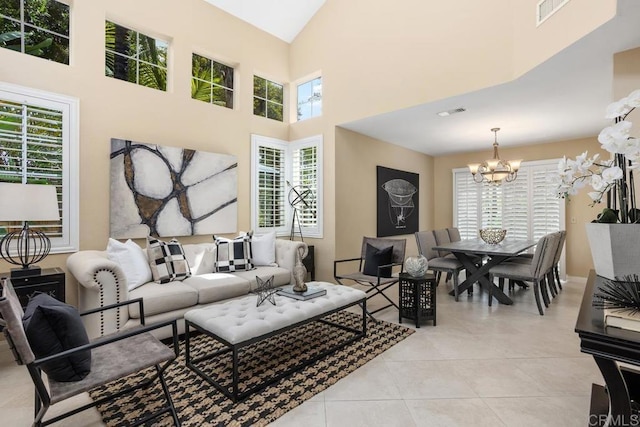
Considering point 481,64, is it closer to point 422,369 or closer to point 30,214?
point 422,369

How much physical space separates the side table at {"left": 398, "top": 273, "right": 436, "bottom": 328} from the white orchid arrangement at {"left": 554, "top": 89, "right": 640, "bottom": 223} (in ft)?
7.08

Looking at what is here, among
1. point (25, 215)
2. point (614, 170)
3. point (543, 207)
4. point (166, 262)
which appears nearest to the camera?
point (614, 170)

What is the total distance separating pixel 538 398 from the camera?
2.16m

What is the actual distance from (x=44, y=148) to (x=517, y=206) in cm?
753

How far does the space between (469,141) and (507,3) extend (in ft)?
9.69

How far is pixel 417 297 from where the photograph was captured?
139 inches

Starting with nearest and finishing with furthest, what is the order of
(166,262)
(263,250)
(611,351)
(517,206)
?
(611,351) → (166,262) → (263,250) → (517,206)

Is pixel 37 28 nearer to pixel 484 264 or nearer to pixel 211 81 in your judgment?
pixel 211 81

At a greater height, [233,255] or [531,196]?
[531,196]

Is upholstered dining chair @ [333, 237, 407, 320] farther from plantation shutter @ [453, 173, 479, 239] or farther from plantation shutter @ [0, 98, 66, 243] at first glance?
plantation shutter @ [453, 173, 479, 239]

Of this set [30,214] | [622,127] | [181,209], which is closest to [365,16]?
[181,209]

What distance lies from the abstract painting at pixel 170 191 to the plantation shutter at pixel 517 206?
5.41m

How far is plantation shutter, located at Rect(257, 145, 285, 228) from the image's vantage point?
5.24 meters

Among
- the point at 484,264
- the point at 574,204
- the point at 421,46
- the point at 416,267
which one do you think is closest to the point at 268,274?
the point at 416,267
